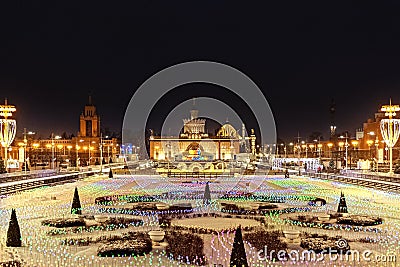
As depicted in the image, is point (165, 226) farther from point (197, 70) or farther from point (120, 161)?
point (120, 161)

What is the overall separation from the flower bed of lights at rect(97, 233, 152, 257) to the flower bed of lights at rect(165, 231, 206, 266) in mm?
635

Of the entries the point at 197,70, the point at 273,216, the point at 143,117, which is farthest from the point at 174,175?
the point at 273,216

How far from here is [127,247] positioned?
12406mm

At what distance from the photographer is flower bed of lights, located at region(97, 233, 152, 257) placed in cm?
1188

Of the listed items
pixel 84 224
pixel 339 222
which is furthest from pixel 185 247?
pixel 339 222

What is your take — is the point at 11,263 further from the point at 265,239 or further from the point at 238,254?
the point at 265,239

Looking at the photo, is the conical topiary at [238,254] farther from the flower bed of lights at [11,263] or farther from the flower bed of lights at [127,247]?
the flower bed of lights at [11,263]

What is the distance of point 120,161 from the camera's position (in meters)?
66.4

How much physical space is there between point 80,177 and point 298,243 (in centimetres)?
2694

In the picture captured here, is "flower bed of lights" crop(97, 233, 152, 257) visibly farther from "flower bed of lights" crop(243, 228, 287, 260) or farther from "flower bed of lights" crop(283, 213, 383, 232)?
"flower bed of lights" crop(283, 213, 383, 232)

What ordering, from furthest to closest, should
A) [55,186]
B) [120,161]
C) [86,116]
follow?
[86,116]
[120,161]
[55,186]

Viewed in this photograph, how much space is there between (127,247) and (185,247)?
1.57 metres

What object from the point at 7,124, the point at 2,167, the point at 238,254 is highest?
the point at 7,124

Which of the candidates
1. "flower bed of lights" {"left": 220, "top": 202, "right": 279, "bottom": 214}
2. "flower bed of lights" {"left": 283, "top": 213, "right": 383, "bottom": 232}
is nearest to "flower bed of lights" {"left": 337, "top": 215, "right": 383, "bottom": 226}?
"flower bed of lights" {"left": 283, "top": 213, "right": 383, "bottom": 232}
